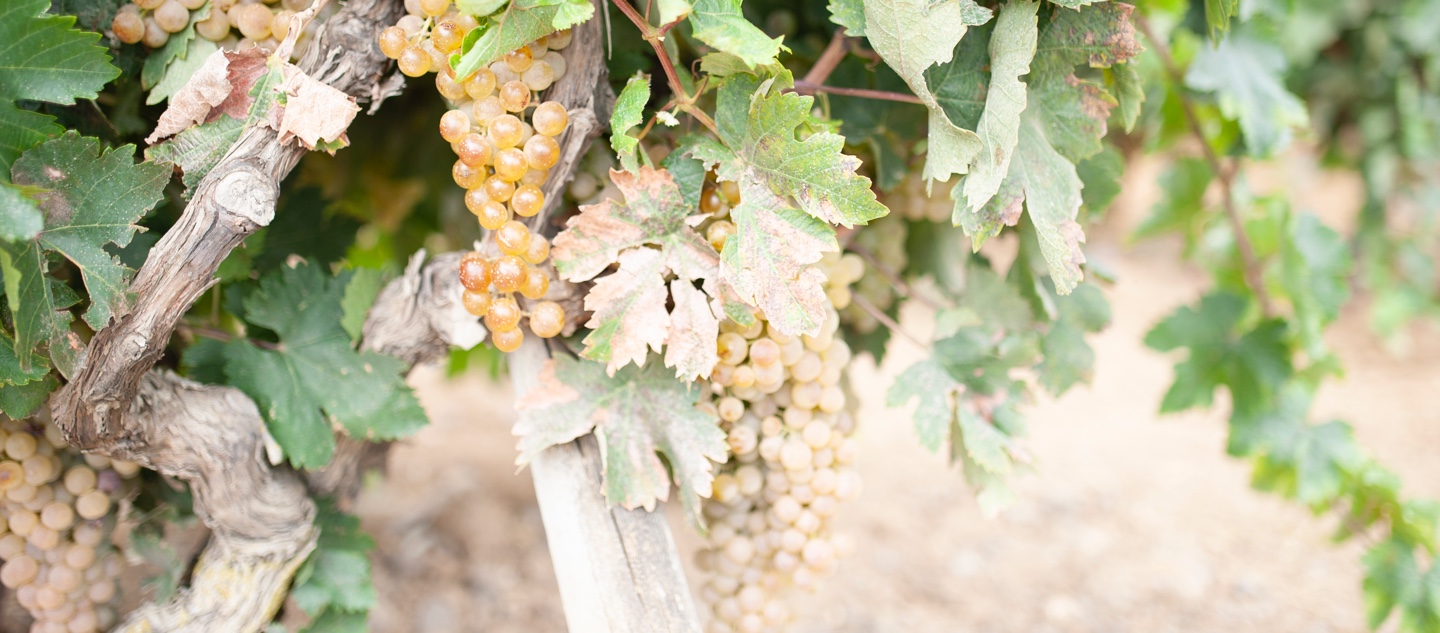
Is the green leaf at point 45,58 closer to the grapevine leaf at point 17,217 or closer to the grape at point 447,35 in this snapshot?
the grapevine leaf at point 17,217

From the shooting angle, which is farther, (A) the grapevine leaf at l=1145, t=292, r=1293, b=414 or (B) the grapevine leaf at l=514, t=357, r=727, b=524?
(A) the grapevine leaf at l=1145, t=292, r=1293, b=414

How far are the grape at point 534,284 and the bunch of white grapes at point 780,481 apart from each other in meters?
0.16

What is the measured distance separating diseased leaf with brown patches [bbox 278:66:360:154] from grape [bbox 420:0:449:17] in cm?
8

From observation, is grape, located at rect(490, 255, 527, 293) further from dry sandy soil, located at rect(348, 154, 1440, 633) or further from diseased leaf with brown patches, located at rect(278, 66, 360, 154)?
dry sandy soil, located at rect(348, 154, 1440, 633)

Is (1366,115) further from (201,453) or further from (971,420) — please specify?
(201,453)

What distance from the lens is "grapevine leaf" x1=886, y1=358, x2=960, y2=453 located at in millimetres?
790

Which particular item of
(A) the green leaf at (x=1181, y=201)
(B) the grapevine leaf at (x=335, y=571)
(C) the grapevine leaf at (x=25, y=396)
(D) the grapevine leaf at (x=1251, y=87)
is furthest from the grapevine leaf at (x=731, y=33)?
(A) the green leaf at (x=1181, y=201)

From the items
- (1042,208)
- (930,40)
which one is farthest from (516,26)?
(1042,208)

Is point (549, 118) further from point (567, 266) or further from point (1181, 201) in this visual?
point (1181, 201)

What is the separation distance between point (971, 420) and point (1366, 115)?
233 centimetres

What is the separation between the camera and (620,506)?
73cm

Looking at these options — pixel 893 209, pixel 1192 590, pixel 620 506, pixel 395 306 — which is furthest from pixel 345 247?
pixel 1192 590

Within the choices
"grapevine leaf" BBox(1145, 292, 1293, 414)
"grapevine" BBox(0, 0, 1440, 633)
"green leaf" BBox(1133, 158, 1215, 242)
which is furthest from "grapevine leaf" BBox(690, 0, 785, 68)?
"green leaf" BBox(1133, 158, 1215, 242)

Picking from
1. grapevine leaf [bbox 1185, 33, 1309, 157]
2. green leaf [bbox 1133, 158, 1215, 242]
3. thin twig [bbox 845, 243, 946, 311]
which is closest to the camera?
thin twig [bbox 845, 243, 946, 311]
